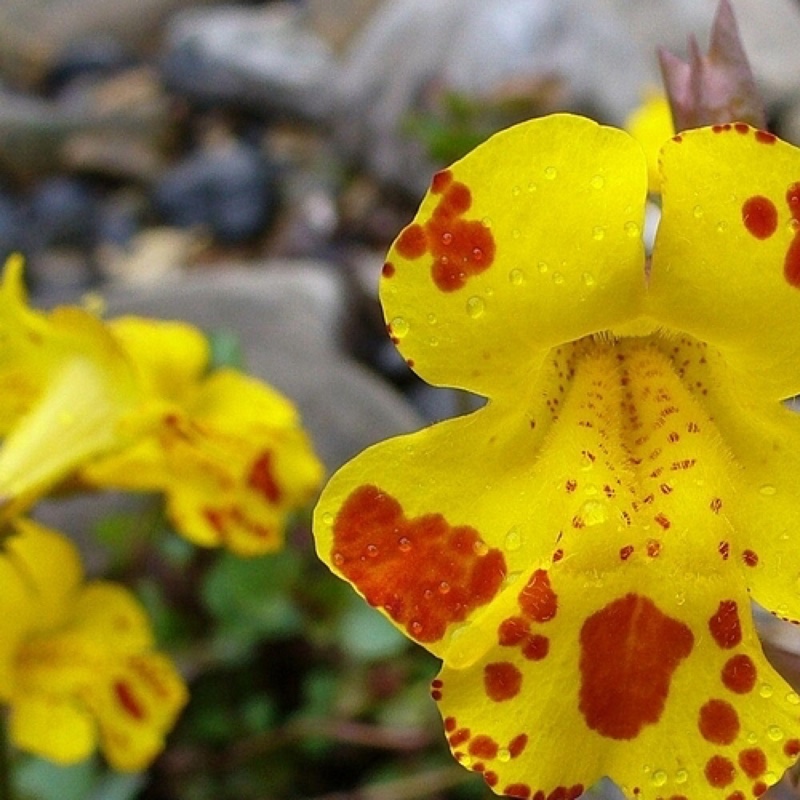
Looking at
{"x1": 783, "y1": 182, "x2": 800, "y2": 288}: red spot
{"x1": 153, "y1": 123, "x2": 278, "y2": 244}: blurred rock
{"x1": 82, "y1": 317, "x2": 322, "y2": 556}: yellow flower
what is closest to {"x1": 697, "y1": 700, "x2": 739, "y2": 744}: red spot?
{"x1": 783, "y1": 182, "x2": 800, "y2": 288}: red spot

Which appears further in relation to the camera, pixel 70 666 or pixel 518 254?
pixel 70 666

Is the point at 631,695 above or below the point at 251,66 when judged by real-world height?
above

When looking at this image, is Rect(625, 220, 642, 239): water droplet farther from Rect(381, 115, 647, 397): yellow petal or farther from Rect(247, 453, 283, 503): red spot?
Rect(247, 453, 283, 503): red spot

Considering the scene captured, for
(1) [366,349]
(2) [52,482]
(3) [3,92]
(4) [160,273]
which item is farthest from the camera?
(3) [3,92]

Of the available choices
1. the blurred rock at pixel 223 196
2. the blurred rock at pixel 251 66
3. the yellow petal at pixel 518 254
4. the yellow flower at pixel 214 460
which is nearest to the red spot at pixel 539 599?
the yellow petal at pixel 518 254

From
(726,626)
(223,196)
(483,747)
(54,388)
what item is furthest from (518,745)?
(223,196)

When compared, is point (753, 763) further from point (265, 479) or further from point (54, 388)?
point (54, 388)

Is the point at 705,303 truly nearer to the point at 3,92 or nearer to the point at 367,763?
the point at 367,763

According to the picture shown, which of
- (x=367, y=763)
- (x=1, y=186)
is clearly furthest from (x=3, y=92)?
(x=367, y=763)

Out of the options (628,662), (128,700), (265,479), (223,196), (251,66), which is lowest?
(223,196)
